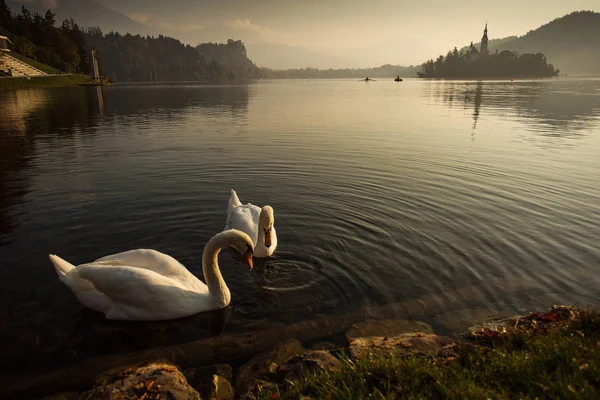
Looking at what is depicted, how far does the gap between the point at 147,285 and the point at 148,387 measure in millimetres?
2166

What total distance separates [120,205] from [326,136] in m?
16.9

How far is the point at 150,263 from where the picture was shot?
7293 mm

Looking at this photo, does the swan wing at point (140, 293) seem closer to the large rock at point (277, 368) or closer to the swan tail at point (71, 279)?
the swan tail at point (71, 279)

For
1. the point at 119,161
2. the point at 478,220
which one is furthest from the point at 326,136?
the point at 478,220

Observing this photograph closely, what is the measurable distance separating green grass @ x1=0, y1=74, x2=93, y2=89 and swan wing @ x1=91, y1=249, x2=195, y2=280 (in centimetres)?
9136

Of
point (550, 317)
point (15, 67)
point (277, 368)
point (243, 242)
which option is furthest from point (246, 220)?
point (15, 67)

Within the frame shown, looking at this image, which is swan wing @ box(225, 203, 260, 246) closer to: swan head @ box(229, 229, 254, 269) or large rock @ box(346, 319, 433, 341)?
swan head @ box(229, 229, 254, 269)

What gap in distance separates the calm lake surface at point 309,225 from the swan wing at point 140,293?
25 cm

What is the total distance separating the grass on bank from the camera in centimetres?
405

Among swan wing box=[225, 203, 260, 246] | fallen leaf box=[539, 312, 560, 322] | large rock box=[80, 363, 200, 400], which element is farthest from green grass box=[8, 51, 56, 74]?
fallen leaf box=[539, 312, 560, 322]

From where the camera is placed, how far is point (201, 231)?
10859 mm

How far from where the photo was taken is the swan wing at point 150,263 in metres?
7.23

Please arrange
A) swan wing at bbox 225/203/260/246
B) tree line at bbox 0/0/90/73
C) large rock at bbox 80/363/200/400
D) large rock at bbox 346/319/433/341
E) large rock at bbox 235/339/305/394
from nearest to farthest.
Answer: large rock at bbox 80/363/200/400 < large rock at bbox 235/339/305/394 < large rock at bbox 346/319/433/341 < swan wing at bbox 225/203/260/246 < tree line at bbox 0/0/90/73

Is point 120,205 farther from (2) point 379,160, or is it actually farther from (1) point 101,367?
(2) point 379,160
